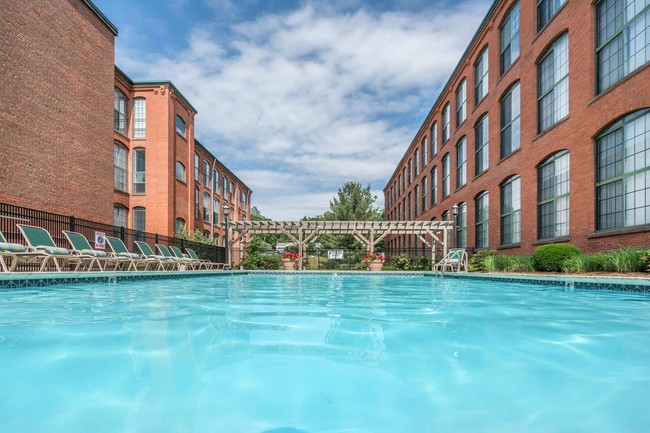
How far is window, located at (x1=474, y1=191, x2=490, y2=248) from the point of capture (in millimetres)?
17748

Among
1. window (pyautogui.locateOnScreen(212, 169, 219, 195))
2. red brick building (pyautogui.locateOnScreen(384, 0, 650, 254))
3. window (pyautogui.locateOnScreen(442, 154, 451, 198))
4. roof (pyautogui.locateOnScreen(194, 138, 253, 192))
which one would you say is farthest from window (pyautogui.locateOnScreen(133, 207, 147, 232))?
window (pyautogui.locateOnScreen(442, 154, 451, 198))

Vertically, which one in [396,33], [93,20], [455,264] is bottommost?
[455,264]

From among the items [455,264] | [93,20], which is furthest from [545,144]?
[93,20]

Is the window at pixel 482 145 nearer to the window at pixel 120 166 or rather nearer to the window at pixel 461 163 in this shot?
the window at pixel 461 163

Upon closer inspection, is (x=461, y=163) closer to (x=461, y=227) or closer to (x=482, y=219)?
(x=461, y=227)

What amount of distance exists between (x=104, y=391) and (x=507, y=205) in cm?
1657

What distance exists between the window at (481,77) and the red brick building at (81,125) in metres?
16.1

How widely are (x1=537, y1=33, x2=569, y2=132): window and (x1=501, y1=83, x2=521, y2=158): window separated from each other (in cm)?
153

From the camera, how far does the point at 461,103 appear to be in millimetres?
21438

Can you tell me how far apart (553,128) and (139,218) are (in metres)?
19.4

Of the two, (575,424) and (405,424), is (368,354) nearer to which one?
(405,424)

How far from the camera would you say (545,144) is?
42.1ft

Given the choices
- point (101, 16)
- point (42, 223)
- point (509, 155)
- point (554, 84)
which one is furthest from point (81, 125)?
point (554, 84)

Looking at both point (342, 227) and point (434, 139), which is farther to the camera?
point (434, 139)
